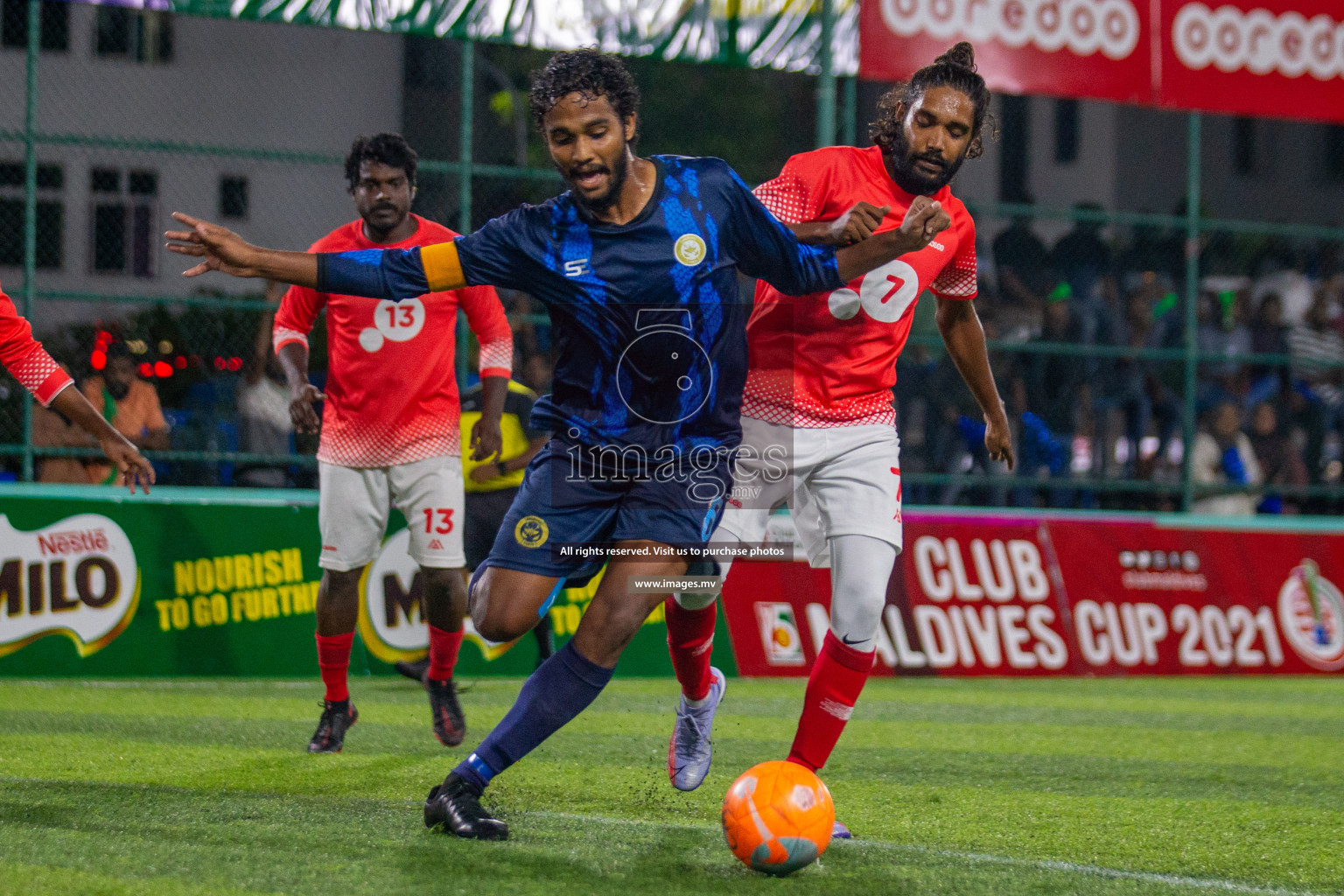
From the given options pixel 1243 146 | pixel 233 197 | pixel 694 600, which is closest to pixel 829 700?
pixel 694 600

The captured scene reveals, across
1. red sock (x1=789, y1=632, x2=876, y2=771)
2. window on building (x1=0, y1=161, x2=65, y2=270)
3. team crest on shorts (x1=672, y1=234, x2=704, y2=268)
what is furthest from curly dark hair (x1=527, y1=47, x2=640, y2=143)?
window on building (x1=0, y1=161, x2=65, y2=270)

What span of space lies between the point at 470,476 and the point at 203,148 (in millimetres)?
2736

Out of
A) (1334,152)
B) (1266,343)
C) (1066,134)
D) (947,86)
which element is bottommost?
(1266,343)

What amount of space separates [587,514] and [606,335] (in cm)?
49

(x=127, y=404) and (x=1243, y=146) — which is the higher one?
(x=1243, y=146)

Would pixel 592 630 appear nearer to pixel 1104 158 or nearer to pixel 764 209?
pixel 764 209

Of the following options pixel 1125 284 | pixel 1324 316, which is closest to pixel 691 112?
pixel 1125 284

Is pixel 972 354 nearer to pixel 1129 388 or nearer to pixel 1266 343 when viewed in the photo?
pixel 1129 388

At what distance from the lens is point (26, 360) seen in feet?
15.2

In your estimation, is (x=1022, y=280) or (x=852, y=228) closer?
(x=852, y=228)

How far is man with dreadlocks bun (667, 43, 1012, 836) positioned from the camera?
13.8 feet

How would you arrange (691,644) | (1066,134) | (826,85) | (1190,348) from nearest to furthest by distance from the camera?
(691,644) < (826,85) < (1190,348) < (1066,134)

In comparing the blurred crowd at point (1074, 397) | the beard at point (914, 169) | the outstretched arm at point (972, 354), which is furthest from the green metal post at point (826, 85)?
the beard at point (914, 169)

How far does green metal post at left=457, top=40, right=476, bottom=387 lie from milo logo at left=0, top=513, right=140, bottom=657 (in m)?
2.21
